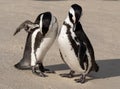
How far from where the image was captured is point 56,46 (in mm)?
6820

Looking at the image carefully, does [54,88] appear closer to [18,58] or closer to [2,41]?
[18,58]

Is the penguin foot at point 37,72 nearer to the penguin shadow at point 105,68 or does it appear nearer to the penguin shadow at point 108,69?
the penguin shadow at point 105,68

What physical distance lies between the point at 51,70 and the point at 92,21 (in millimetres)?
3550

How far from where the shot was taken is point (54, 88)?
4938mm

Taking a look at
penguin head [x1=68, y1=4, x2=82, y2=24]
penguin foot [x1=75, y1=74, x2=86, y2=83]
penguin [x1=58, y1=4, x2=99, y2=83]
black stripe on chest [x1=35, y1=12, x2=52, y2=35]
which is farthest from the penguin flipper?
black stripe on chest [x1=35, y1=12, x2=52, y2=35]

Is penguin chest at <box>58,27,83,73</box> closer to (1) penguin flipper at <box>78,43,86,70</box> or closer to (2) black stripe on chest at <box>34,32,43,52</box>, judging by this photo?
(1) penguin flipper at <box>78,43,86,70</box>

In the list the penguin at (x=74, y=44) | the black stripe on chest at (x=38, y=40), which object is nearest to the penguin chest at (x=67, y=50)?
the penguin at (x=74, y=44)

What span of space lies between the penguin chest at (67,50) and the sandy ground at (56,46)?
237 millimetres

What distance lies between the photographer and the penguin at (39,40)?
5.08m

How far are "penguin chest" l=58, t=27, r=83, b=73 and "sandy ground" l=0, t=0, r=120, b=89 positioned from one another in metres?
0.24

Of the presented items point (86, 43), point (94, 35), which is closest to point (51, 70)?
point (86, 43)

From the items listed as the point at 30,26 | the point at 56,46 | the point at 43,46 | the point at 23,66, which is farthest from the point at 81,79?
the point at 56,46

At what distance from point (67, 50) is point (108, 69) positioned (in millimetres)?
1006

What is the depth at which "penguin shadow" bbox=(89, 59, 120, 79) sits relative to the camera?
5.61 metres
